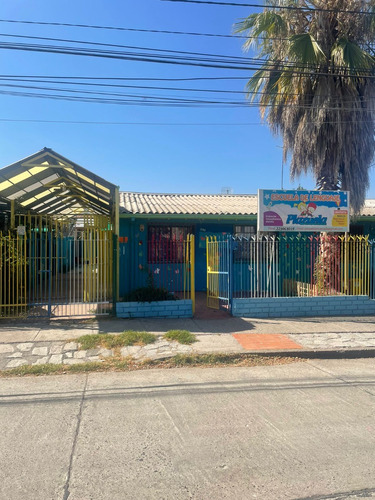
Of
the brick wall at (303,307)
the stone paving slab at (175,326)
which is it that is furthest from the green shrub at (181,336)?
the brick wall at (303,307)

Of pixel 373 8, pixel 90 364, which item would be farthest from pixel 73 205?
pixel 373 8

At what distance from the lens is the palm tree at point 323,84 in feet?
32.0

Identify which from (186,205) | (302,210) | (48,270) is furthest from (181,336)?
(186,205)

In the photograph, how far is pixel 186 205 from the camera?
44.7ft

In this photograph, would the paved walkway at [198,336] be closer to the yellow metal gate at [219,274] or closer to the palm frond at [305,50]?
the yellow metal gate at [219,274]

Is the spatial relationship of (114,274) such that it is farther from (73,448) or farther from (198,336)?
(73,448)

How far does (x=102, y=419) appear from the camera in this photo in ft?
13.1

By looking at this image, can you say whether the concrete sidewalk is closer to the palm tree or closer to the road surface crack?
the road surface crack

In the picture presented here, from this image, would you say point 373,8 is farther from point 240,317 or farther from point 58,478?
point 58,478

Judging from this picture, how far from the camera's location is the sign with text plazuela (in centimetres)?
942

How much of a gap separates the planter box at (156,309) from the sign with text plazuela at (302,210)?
275 cm

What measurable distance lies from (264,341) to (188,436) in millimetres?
3685

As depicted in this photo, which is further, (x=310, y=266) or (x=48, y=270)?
(x=310, y=266)

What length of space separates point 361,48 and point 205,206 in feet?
22.0
